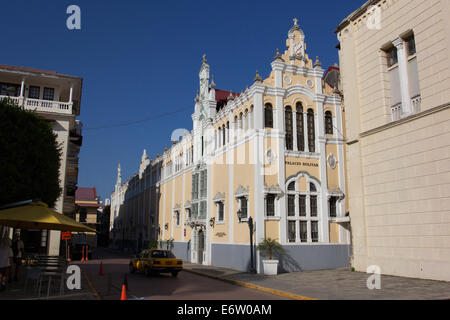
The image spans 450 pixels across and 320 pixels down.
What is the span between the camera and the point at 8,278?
15.3 metres

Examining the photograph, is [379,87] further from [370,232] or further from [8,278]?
[8,278]

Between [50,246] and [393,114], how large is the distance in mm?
24355

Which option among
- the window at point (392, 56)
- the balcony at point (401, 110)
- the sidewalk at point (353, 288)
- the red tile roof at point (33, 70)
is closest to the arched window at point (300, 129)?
the window at point (392, 56)

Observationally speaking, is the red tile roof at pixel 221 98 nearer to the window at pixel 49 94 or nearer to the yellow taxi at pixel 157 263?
the window at pixel 49 94

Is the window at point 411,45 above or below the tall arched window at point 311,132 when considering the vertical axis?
above

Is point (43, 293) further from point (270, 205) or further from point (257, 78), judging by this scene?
point (257, 78)

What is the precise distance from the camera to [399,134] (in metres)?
16.6

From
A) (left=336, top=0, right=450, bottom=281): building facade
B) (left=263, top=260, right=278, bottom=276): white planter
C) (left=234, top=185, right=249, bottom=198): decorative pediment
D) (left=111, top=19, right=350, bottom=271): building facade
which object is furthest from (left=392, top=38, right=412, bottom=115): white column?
(left=234, top=185, right=249, bottom=198): decorative pediment

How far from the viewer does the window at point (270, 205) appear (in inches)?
909

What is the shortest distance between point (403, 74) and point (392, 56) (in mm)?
1767

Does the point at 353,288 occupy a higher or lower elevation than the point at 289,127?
lower

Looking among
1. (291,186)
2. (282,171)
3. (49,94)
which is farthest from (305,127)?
(49,94)

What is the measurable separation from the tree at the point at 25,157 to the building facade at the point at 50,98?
40.0 ft
